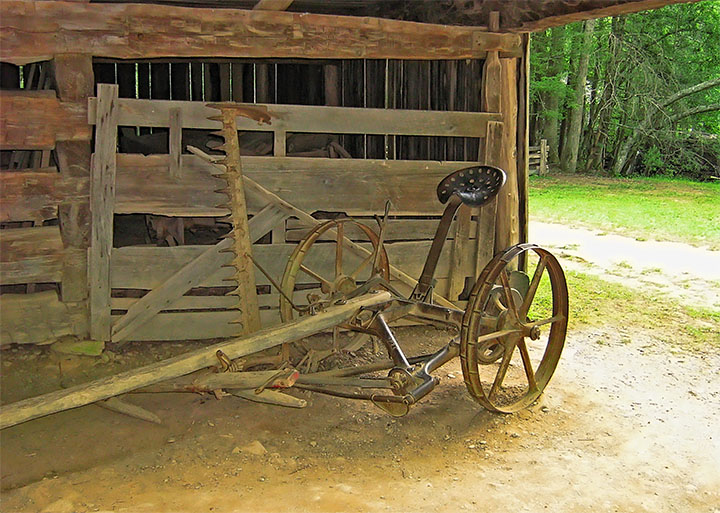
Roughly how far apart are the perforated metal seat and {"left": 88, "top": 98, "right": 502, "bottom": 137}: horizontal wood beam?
1091 millimetres

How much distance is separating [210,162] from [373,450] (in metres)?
2.40

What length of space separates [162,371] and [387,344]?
132 cm

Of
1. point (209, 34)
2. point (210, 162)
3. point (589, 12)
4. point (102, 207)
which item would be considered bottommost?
point (102, 207)

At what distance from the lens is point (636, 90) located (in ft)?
69.7

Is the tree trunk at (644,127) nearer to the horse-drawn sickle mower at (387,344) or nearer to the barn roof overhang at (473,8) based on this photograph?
the barn roof overhang at (473,8)

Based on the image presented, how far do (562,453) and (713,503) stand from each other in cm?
86

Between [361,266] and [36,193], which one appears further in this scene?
[361,266]

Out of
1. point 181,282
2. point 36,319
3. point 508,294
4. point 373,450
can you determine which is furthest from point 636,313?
point 36,319

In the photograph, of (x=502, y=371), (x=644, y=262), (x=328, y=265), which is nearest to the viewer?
(x=502, y=371)

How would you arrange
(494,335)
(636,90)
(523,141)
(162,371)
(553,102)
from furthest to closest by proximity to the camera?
1. (553,102)
2. (636,90)
3. (523,141)
4. (494,335)
5. (162,371)

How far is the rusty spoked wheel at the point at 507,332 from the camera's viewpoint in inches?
166

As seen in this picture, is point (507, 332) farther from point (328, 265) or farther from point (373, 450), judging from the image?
point (328, 265)

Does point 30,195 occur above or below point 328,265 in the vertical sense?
above

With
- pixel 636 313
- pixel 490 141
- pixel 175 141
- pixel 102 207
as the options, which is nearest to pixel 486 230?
pixel 490 141
